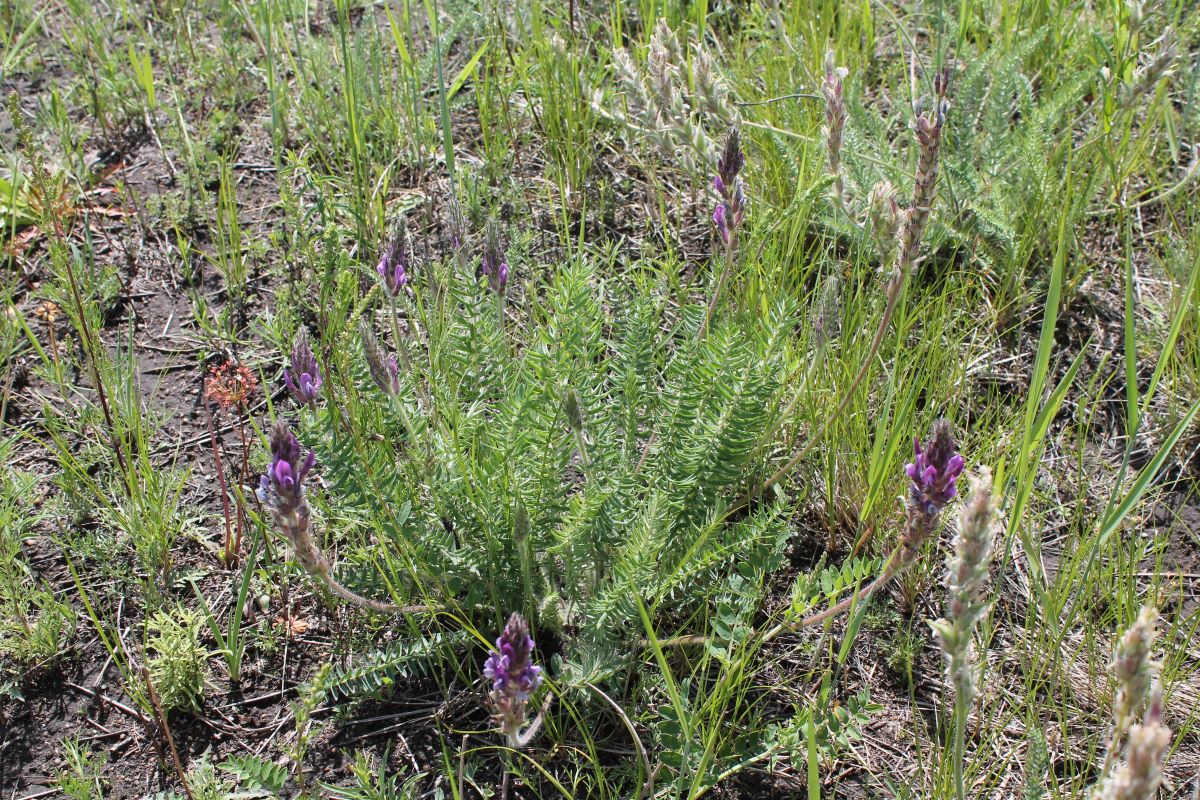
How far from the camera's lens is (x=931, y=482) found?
161 cm

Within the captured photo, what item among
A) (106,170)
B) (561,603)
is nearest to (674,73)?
(561,603)

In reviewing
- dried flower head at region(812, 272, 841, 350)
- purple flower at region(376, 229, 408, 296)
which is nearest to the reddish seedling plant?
purple flower at region(376, 229, 408, 296)

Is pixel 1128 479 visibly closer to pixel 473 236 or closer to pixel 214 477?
pixel 473 236

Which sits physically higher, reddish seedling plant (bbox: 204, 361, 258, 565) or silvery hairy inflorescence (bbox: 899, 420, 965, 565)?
silvery hairy inflorescence (bbox: 899, 420, 965, 565)

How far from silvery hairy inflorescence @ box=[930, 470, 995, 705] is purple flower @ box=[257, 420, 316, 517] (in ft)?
3.25

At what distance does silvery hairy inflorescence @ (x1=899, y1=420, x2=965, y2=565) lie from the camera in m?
1.58

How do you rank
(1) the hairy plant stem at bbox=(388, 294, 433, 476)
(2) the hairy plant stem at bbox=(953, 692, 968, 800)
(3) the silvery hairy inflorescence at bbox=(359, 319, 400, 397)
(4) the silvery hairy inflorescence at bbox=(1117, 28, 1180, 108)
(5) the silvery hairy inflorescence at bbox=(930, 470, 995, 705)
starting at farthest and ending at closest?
(4) the silvery hairy inflorescence at bbox=(1117, 28, 1180, 108) < (1) the hairy plant stem at bbox=(388, 294, 433, 476) < (3) the silvery hairy inflorescence at bbox=(359, 319, 400, 397) < (2) the hairy plant stem at bbox=(953, 692, 968, 800) < (5) the silvery hairy inflorescence at bbox=(930, 470, 995, 705)

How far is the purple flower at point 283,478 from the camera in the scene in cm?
160

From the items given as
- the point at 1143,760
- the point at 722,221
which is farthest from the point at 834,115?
the point at 1143,760

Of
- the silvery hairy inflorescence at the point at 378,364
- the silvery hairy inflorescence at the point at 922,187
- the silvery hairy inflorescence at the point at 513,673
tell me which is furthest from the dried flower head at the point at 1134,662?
the silvery hairy inflorescence at the point at 378,364

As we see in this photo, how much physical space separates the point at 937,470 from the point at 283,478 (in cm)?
104

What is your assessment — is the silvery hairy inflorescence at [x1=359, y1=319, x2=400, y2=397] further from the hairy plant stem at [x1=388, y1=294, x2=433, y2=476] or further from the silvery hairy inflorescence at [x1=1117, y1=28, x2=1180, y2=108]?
the silvery hairy inflorescence at [x1=1117, y1=28, x2=1180, y2=108]

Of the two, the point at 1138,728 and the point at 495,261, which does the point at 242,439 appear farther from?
the point at 1138,728

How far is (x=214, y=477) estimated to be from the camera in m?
2.75
